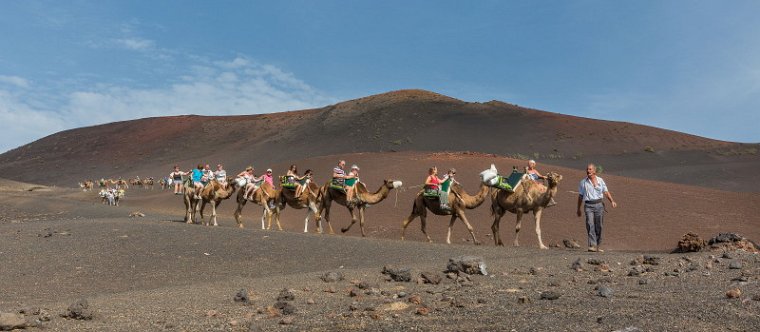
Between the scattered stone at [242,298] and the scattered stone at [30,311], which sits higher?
the scattered stone at [242,298]

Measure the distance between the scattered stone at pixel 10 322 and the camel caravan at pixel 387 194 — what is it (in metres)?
12.0

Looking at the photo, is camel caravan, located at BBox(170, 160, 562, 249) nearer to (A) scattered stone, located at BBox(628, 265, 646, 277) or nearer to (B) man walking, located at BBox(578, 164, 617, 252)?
(B) man walking, located at BBox(578, 164, 617, 252)

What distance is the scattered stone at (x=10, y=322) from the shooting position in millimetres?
6574

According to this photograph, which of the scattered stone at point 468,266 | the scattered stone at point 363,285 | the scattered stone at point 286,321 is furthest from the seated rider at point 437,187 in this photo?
the scattered stone at point 286,321

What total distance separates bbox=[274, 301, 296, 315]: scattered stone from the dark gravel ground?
0.05ft

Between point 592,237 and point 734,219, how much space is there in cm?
1264

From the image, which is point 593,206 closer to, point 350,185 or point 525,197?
point 525,197

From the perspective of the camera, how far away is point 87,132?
118 m

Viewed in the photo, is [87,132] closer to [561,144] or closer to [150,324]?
[561,144]

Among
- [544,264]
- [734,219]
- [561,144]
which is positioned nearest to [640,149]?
[561,144]

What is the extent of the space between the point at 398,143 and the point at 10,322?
203 ft

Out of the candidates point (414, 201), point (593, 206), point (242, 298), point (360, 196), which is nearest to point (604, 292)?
point (242, 298)

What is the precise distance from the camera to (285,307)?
732 cm

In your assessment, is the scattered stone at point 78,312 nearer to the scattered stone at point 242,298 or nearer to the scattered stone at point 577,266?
the scattered stone at point 242,298
